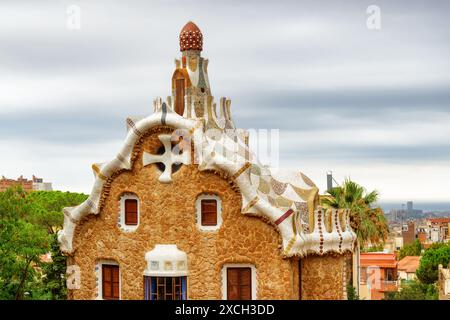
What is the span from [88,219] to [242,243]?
495 centimetres

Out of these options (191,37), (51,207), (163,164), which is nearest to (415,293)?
(51,207)

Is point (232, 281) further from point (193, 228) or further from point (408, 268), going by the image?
point (408, 268)

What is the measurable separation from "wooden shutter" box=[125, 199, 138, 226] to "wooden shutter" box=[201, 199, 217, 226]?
6.83ft

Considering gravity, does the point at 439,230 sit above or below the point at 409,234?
above

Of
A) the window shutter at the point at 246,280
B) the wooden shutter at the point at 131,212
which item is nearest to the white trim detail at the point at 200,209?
the window shutter at the point at 246,280

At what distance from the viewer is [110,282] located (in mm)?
21719

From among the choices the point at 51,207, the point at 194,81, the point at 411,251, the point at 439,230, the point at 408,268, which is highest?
the point at 194,81

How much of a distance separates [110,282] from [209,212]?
3863mm

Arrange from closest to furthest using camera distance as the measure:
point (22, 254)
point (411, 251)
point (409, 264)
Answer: point (22, 254)
point (409, 264)
point (411, 251)

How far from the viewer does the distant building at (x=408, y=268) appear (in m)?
76.9

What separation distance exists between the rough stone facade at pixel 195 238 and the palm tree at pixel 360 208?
642 centimetres

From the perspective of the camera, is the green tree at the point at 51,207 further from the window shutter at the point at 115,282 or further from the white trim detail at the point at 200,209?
the white trim detail at the point at 200,209
